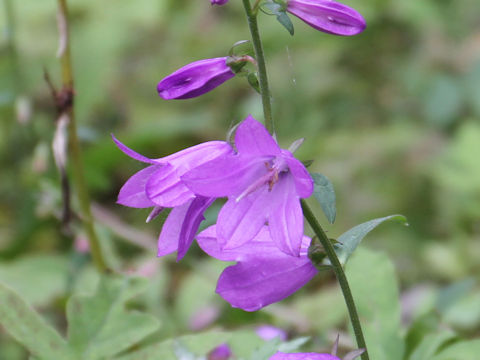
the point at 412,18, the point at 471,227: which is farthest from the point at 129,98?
the point at 471,227

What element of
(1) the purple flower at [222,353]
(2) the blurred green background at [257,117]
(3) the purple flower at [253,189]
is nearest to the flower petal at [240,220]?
(3) the purple flower at [253,189]

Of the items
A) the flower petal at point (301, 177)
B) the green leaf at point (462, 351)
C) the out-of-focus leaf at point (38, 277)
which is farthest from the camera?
the out-of-focus leaf at point (38, 277)

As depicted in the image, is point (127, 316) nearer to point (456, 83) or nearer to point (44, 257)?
point (44, 257)

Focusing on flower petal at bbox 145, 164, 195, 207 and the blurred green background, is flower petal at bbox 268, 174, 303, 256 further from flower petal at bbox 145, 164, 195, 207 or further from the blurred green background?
the blurred green background

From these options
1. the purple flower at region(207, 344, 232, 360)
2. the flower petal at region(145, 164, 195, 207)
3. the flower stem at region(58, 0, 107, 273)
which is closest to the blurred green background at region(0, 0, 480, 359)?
the flower stem at region(58, 0, 107, 273)

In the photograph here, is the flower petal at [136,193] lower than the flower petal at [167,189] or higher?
lower

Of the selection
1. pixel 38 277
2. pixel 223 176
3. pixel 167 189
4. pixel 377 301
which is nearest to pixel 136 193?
pixel 167 189

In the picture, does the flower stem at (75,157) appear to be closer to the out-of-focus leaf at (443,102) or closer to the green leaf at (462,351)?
the green leaf at (462,351)

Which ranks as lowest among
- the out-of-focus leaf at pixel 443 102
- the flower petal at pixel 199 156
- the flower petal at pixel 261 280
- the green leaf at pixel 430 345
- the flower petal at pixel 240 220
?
the out-of-focus leaf at pixel 443 102

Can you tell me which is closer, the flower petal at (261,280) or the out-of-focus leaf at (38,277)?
the flower petal at (261,280)
